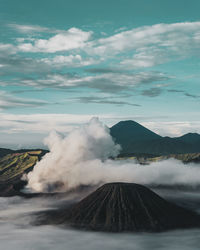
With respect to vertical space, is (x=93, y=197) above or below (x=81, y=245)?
above

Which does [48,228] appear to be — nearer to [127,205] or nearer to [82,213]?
[82,213]

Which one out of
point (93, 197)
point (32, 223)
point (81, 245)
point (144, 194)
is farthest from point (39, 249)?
point (144, 194)

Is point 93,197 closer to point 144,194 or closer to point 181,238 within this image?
point 144,194

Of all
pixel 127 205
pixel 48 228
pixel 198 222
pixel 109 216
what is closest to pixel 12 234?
pixel 48 228

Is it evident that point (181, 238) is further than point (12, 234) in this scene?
No

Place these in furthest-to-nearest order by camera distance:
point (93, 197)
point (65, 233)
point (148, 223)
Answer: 1. point (93, 197)
2. point (148, 223)
3. point (65, 233)

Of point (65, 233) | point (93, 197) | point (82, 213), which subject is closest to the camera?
point (65, 233)
